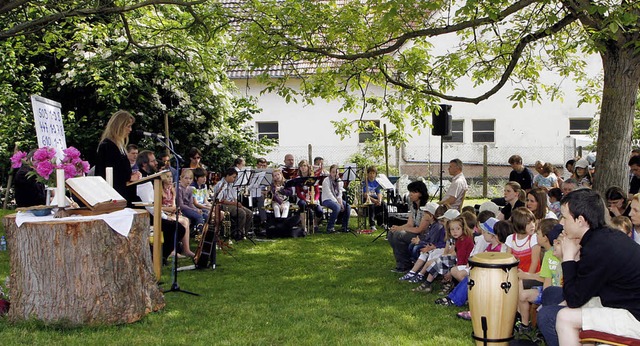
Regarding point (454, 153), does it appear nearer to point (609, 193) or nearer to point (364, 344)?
point (609, 193)

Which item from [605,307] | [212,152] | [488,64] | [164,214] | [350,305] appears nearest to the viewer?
[605,307]

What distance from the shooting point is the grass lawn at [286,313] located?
19.6 feet

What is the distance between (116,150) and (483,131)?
781 inches

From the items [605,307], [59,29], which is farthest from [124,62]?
[605,307]

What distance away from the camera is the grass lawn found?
5965 mm

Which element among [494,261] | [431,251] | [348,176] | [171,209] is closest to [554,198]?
[431,251]

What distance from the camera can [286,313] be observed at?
22.9 ft

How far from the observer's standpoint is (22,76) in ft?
54.7

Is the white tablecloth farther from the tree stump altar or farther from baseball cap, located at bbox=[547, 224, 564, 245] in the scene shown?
baseball cap, located at bbox=[547, 224, 564, 245]

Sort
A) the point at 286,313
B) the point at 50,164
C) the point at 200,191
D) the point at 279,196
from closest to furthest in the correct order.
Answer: the point at 50,164 < the point at 286,313 < the point at 200,191 < the point at 279,196

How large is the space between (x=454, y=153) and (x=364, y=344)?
20.3 metres

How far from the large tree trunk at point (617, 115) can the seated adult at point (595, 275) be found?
5.63 metres

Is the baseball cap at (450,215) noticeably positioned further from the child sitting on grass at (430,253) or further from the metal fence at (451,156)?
the metal fence at (451,156)

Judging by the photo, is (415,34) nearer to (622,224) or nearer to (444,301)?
(444,301)
